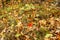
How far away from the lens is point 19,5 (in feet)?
28.4

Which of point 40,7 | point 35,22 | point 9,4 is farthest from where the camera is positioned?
point 9,4

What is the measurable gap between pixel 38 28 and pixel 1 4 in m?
3.36

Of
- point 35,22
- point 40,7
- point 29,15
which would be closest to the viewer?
point 35,22

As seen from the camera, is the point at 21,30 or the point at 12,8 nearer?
the point at 21,30

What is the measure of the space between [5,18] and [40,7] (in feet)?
5.67

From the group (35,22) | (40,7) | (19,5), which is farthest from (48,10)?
(19,5)

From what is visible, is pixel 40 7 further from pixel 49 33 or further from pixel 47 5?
pixel 49 33

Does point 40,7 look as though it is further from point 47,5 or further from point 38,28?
point 38,28

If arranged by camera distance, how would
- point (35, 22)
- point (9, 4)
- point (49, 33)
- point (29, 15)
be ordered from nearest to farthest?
point (49, 33) → point (35, 22) → point (29, 15) → point (9, 4)

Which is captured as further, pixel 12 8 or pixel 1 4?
pixel 1 4

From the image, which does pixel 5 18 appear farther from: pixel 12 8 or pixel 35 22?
pixel 35 22

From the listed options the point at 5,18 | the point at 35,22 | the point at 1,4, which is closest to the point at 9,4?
the point at 1,4

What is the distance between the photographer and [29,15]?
24.8 ft

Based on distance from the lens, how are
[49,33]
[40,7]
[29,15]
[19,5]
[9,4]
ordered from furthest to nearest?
[9,4]
[19,5]
[40,7]
[29,15]
[49,33]
